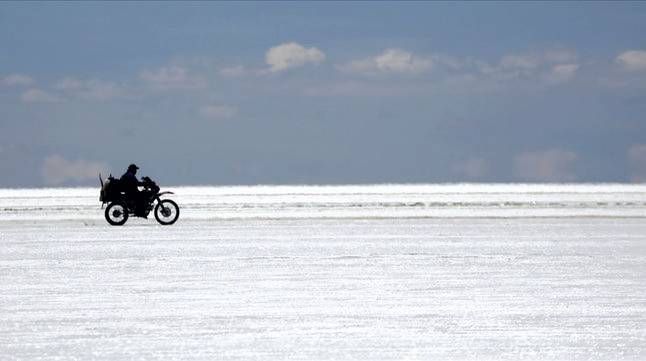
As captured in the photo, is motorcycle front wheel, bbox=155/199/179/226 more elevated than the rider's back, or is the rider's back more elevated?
the rider's back

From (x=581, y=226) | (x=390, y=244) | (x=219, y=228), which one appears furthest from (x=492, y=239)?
(x=219, y=228)

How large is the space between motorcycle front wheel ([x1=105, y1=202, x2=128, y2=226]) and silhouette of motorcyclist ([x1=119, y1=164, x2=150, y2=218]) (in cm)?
56

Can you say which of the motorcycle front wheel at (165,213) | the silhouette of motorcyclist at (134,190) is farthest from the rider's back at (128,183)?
the motorcycle front wheel at (165,213)

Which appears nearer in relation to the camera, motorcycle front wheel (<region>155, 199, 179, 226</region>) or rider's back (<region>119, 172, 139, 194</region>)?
rider's back (<region>119, 172, 139, 194</region>)

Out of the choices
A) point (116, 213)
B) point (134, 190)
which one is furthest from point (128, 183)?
point (116, 213)

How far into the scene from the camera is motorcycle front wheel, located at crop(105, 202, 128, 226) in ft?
89.2

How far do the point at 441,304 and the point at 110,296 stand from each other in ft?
13.8

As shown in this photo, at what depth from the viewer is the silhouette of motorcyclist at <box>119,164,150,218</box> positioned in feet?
86.9

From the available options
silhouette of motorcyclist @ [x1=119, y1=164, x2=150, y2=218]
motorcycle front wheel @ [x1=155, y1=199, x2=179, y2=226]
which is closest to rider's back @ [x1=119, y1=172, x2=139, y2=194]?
silhouette of motorcyclist @ [x1=119, y1=164, x2=150, y2=218]

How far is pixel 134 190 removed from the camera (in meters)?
26.6

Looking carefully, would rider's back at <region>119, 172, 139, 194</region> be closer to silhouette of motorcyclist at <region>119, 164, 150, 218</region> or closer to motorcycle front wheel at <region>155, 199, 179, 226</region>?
silhouette of motorcyclist at <region>119, 164, 150, 218</region>

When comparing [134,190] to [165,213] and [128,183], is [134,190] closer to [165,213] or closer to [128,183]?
[128,183]

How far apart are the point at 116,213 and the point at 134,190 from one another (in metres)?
1.20

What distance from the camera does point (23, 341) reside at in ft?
31.5
